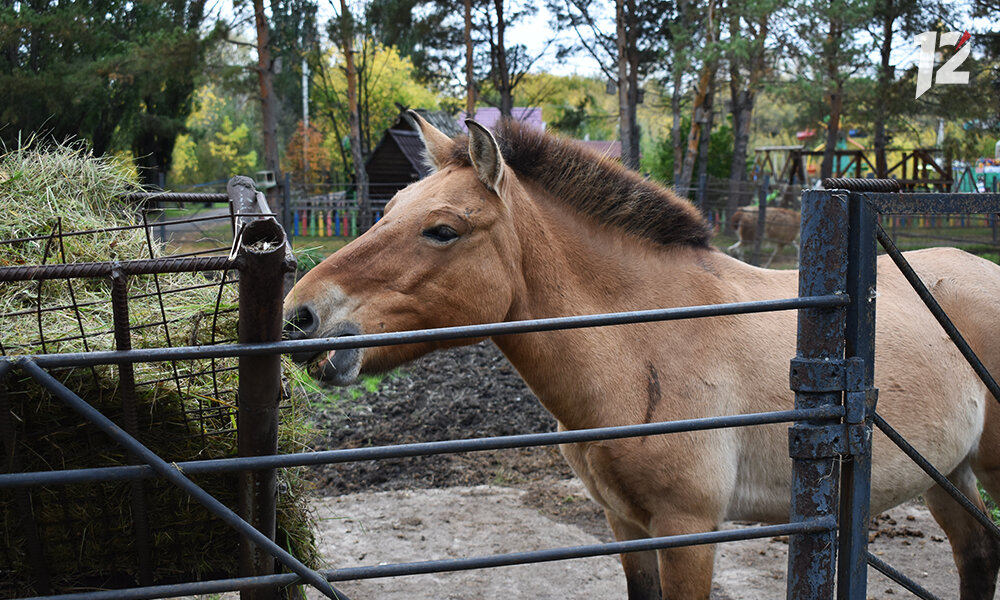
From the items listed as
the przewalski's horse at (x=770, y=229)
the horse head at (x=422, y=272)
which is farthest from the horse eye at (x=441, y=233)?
the przewalski's horse at (x=770, y=229)

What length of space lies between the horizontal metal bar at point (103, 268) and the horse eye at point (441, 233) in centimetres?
104

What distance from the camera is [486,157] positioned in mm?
2684

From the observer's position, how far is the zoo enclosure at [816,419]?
1.73 meters

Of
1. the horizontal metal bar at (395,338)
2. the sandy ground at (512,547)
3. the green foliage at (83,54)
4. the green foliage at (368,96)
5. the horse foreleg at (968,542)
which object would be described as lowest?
the sandy ground at (512,547)

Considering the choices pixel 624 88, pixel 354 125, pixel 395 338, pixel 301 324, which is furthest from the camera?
pixel 354 125

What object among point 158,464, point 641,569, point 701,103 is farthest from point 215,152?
point 158,464

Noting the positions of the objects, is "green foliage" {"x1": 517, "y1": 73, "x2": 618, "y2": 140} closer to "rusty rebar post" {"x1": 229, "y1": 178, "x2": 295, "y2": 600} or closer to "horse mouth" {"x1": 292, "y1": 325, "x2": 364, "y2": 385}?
"horse mouth" {"x1": 292, "y1": 325, "x2": 364, "y2": 385}

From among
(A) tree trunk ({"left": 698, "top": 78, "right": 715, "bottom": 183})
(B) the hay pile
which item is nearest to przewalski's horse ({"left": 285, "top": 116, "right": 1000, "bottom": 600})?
(B) the hay pile

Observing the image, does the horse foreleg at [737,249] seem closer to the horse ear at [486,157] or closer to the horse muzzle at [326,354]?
the horse ear at [486,157]

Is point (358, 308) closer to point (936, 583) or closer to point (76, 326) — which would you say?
point (76, 326)

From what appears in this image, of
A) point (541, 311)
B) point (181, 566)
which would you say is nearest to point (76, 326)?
point (181, 566)

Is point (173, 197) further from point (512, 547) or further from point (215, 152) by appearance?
point (215, 152)

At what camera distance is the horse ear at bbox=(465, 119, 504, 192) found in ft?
8.58

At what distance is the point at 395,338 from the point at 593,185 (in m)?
1.57
